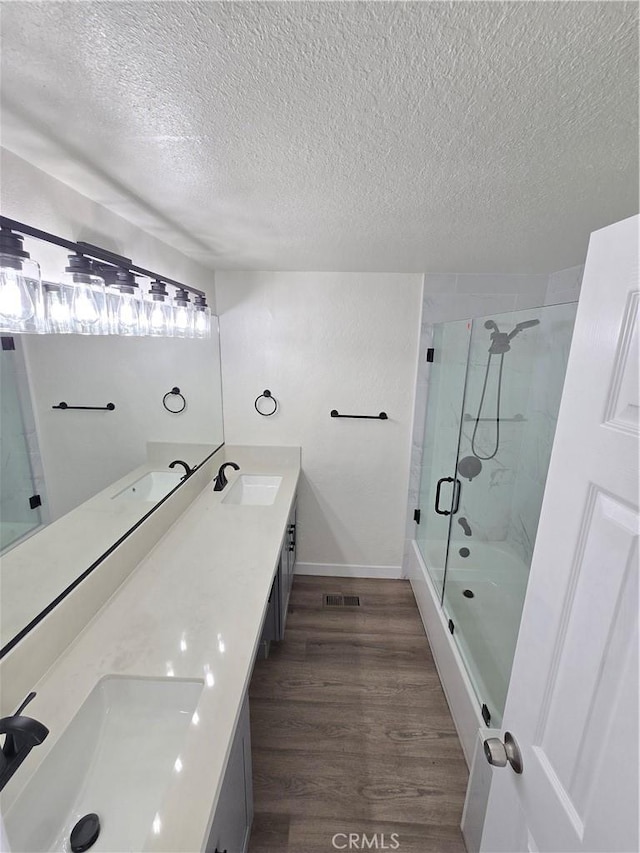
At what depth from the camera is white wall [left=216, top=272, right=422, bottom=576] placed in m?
2.48

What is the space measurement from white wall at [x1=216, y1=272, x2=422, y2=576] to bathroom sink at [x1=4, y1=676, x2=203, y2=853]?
1.81m

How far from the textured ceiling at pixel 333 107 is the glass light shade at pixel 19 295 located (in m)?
0.29

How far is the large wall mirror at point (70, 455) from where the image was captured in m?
1.04

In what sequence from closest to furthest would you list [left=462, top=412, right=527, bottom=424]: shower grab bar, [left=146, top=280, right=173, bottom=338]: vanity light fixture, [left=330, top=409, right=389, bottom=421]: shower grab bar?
[left=146, top=280, right=173, bottom=338]: vanity light fixture < [left=462, top=412, right=527, bottom=424]: shower grab bar < [left=330, top=409, right=389, bottom=421]: shower grab bar

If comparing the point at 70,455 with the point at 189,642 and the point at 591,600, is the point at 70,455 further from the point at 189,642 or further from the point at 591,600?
the point at 591,600

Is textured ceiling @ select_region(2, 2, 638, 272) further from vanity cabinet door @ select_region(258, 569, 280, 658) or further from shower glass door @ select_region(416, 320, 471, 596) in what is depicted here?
vanity cabinet door @ select_region(258, 569, 280, 658)

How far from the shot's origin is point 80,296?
112cm

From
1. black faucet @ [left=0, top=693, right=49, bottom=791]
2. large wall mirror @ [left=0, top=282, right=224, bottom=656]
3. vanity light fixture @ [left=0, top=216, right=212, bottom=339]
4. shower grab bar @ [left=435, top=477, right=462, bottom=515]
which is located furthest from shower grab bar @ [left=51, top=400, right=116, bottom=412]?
shower grab bar @ [left=435, top=477, right=462, bottom=515]

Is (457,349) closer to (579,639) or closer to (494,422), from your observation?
(494,422)

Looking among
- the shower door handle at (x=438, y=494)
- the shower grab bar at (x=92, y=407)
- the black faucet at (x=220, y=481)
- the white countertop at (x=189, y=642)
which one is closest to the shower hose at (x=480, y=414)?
the shower door handle at (x=438, y=494)

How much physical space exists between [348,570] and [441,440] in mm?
1317

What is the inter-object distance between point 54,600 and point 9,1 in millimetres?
1349

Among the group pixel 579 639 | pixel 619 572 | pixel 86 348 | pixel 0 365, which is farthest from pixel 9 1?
pixel 579 639

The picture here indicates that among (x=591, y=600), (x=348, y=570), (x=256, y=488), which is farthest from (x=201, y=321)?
(x=348, y=570)
